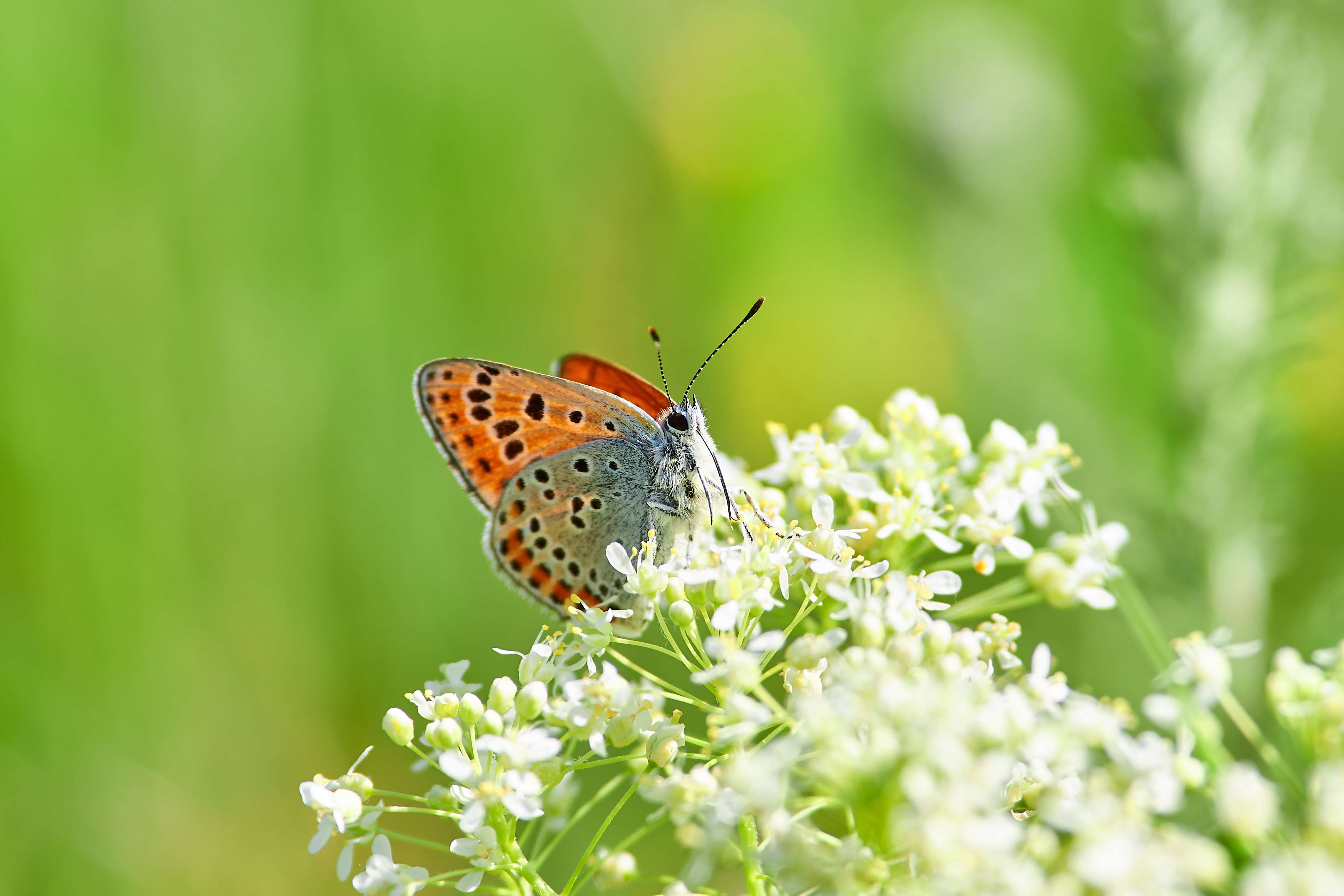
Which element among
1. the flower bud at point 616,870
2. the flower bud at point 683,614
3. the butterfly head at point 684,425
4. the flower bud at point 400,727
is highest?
the butterfly head at point 684,425

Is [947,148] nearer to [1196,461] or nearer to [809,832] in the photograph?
[1196,461]

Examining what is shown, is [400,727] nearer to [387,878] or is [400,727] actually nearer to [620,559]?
[387,878]

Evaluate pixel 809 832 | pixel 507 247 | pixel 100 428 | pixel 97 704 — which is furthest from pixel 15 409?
pixel 809 832

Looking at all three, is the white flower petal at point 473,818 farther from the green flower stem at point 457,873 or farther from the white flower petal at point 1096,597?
the white flower petal at point 1096,597

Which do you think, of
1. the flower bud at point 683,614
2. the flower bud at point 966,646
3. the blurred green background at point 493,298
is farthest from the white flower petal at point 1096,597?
the blurred green background at point 493,298

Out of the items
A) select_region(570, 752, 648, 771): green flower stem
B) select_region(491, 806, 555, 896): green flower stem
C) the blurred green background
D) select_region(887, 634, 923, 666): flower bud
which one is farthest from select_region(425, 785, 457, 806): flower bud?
the blurred green background

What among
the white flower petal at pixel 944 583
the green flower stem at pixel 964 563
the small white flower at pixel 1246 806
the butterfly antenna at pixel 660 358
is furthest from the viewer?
the butterfly antenna at pixel 660 358

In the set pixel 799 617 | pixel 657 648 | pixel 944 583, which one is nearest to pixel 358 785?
pixel 657 648
